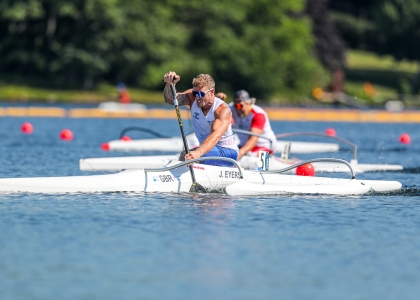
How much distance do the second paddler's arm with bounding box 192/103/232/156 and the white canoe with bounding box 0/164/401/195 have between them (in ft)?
1.45

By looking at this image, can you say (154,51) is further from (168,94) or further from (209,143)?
(209,143)

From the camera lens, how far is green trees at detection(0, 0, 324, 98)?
2758 inches

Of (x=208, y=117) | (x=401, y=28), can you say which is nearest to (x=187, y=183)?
(x=208, y=117)

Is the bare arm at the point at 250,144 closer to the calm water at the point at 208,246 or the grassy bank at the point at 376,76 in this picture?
the calm water at the point at 208,246

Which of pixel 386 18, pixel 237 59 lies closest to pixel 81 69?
pixel 237 59

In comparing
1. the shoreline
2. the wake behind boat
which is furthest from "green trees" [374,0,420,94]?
the wake behind boat

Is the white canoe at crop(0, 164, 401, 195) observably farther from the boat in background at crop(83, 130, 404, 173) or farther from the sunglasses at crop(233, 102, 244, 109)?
the sunglasses at crop(233, 102, 244, 109)

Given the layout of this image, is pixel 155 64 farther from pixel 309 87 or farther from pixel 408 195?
pixel 408 195

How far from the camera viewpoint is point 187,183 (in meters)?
17.0

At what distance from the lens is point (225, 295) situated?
33.5 ft

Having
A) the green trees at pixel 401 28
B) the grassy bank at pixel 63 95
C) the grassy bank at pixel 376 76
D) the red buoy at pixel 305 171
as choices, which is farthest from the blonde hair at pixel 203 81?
the green trees at pixel 401 28

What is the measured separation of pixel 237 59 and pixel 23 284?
214ft

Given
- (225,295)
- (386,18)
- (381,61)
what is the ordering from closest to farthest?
(225,295) < (386,18) < (381,61)

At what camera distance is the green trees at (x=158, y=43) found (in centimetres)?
7006
